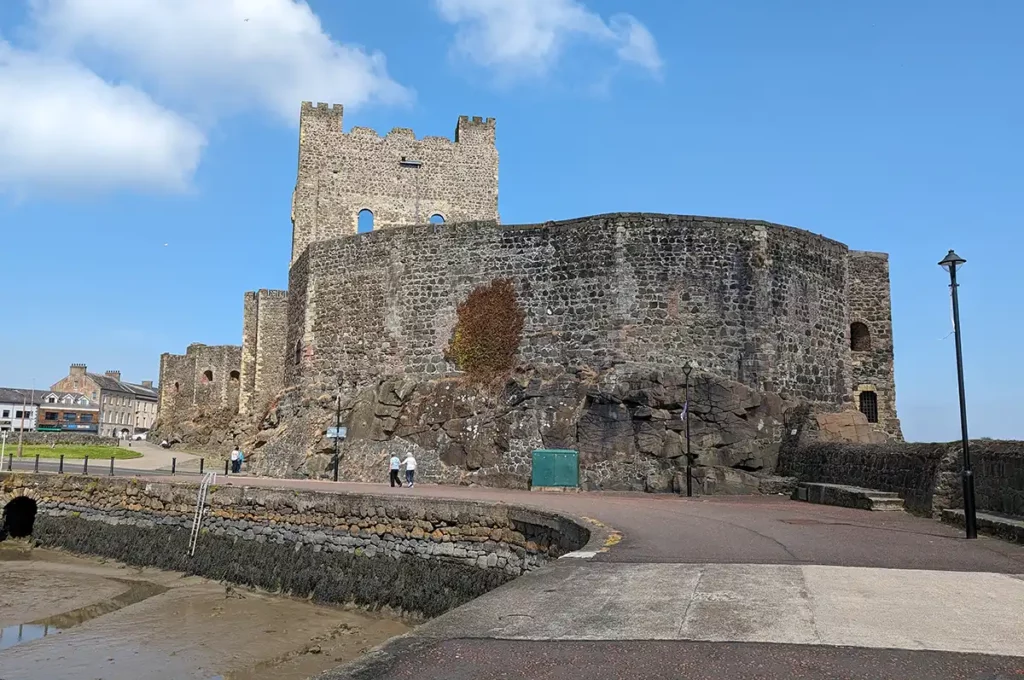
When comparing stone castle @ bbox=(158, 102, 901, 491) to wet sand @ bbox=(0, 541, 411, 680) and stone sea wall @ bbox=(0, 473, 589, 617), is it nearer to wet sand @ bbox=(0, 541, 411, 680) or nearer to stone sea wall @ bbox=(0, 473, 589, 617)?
stone sea wall @ bbox=(0, 473, 589, 617)

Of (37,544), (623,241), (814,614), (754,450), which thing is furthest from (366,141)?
(814,614)

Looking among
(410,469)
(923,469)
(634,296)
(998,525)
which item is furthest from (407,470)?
(998,525)

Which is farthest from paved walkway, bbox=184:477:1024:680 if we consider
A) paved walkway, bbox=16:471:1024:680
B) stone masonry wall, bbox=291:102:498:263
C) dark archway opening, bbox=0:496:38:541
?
stone masonry wall, bbox=291:102:498:263

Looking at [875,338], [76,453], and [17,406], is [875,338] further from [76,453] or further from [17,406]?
[17,406]

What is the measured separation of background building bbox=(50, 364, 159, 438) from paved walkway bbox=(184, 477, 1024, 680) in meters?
101

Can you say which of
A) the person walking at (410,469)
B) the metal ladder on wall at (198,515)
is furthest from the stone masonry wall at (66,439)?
the person walking at (410,469)

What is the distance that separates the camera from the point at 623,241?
23297 millimetres

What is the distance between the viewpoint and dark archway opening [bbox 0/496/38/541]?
25047mm

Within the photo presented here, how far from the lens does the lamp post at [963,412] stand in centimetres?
1127

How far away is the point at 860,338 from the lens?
27797 millimetres

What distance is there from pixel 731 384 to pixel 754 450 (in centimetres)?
193

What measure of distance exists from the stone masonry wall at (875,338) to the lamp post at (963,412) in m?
15.5

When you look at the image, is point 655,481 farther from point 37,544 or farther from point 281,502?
point 37,544

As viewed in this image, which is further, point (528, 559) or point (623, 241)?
point (623, 241)
